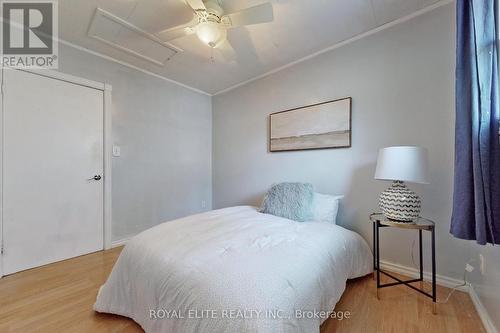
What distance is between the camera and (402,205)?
5.20 ft

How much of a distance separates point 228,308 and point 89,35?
2.84 meters

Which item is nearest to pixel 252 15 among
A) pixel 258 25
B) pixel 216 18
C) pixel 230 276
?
pixel 216 18

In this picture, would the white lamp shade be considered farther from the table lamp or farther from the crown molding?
the crown molding

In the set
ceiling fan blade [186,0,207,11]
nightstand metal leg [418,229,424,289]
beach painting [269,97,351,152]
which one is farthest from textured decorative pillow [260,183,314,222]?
ceiling fan blade [186,0,207,11]

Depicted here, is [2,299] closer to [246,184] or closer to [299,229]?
[299,229]

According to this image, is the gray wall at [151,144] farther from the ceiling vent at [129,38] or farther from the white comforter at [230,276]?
the white comforter at [230,276]

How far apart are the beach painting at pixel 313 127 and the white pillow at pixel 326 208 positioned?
588mm

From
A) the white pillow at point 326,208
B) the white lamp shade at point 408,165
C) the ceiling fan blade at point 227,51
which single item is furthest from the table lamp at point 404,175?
the ceiling fan blade at point 227,51

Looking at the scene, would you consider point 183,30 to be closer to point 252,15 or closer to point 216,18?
point 216,18

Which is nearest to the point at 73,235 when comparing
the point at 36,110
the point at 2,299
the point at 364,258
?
the point at 2,299

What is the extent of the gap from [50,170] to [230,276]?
241cm

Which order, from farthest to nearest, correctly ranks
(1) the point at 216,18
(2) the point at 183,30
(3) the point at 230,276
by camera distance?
(2) the point at 183,30
(1) the point at 216,18
(3) the point at 230,276

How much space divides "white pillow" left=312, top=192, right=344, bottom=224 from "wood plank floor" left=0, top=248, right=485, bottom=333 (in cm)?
57

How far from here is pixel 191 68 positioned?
290 centimetres
